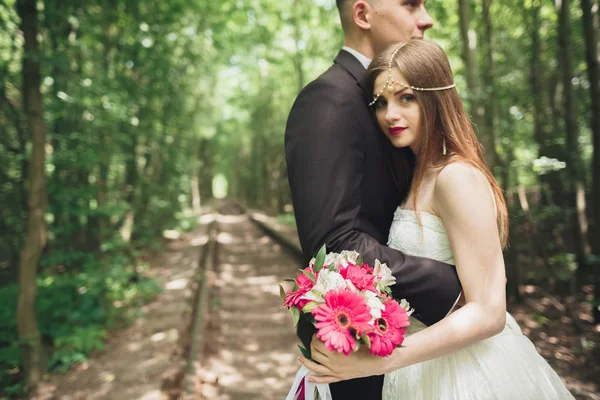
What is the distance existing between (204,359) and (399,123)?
16.8ft

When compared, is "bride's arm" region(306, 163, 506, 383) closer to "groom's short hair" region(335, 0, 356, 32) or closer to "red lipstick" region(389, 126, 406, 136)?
"red lipstick" region(389, 126, 406, 136)

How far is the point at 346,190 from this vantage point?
162 centimetres

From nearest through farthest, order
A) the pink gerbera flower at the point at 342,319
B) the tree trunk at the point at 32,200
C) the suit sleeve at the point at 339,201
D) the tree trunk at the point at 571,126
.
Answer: the pink gerbera flower at the point at 342,319 < the suit sleeve at the point at 339,201 < the tree trunk at the point at 32,200 < the tree trunk at the point at 571,126

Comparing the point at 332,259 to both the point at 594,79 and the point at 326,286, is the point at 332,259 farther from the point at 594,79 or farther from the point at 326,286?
the point at 594,79

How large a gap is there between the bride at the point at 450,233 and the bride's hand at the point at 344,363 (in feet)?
0.21

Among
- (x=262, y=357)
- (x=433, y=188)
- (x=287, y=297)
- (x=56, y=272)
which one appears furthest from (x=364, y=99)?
(x=56, y=272)

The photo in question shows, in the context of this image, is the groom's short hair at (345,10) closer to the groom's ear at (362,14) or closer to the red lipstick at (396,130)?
the groom's ear at (362,14)

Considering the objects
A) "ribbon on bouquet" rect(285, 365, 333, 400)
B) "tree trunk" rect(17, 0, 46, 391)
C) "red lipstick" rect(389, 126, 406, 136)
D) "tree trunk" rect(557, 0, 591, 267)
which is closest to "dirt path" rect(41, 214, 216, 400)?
"tree trunk" rect(17, 0, 46, 391)

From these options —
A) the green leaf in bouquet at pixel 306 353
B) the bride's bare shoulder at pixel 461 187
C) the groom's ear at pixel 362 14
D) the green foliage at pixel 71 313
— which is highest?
the groom's ear at pixel 362 14

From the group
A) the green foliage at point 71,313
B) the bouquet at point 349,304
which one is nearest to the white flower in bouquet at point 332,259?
the bouquet at point 349,304

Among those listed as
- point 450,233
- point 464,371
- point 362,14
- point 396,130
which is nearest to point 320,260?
point 450,233

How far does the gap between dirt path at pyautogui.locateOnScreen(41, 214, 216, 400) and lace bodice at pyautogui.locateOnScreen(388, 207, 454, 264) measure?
4.03 m

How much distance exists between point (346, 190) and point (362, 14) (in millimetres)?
939

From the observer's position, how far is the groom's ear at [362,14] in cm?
193
